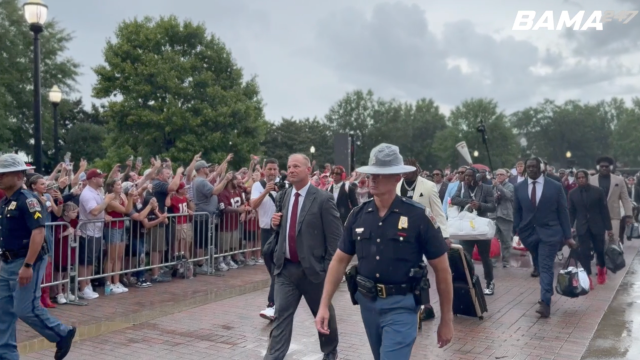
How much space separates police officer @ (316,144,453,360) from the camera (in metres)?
3.68

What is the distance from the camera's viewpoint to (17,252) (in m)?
Result: 5.34

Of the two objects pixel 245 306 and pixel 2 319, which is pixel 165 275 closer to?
pixel 245 306

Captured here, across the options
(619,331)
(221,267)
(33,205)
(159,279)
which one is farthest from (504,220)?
(33,205)

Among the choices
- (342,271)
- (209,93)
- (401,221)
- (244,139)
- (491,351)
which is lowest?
(491,351)

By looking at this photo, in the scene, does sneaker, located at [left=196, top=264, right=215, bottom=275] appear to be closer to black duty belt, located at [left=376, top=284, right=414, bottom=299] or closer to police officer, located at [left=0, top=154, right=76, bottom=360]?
police officer, located at [left=0, top=154, right=76, bottom=360]

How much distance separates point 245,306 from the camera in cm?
841

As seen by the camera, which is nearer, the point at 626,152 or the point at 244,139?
the point at 244,139

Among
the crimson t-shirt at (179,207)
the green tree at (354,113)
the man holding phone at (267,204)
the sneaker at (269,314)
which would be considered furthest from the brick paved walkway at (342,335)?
the green tree at (354,113)

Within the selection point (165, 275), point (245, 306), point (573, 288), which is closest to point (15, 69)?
point (165, 275)

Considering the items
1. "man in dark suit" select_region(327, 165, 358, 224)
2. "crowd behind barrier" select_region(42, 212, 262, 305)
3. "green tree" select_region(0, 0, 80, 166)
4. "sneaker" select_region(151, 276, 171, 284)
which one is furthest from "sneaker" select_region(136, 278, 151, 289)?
"green tree" select_region(0, 0, 80, 166)

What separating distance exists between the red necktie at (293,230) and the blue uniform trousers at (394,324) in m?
1.62

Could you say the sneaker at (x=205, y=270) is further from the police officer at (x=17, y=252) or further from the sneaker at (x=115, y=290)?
Answer: the police officer at (x=17, y=252)

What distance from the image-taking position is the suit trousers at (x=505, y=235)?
12117 mm

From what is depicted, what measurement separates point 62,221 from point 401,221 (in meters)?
6.16
